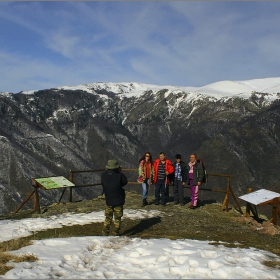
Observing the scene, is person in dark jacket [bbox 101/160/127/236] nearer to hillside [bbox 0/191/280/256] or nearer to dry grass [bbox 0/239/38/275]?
hillside [bbox 0/191/280/256]

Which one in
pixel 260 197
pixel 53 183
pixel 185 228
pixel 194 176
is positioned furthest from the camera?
pixel 53 183

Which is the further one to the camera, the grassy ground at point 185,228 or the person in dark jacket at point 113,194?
the person in dark jacket at point 113,194

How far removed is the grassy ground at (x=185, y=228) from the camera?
976cm

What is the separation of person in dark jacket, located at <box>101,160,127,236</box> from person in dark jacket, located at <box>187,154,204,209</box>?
5.36m

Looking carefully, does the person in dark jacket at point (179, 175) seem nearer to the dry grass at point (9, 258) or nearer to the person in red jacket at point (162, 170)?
the person in red jacket at point (162, 170)

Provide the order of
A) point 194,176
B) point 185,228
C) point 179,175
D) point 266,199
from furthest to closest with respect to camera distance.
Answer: point 179,175, point 194,176, point 266,199, point 185,228

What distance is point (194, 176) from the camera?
14.6 m

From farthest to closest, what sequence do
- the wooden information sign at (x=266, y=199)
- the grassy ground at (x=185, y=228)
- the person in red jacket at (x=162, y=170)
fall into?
the person in red jacket at (x=162, y=170), the wooden information sign at (x=266, y=199), the grassy ground at (x=185, y=228)

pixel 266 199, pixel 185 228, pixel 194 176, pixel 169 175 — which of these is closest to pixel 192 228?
pixel 185 228

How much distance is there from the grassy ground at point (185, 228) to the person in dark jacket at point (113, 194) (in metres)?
0.71

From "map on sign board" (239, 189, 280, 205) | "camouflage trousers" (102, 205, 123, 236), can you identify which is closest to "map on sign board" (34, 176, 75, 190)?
"camouflage trousers" (102, 205, 123, 236)

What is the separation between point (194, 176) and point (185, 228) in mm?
3495

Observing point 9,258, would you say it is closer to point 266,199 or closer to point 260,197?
point 266,199

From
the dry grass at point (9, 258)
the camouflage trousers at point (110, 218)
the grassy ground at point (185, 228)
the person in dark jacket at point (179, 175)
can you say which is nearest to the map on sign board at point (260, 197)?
the grassy ground at point (185, 228)
